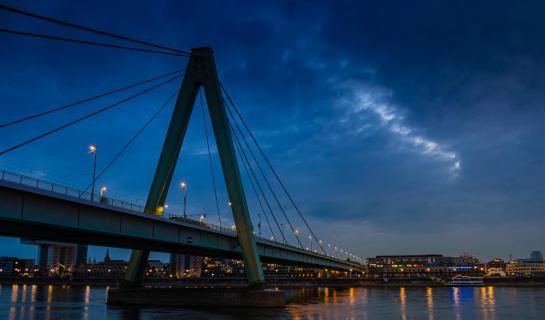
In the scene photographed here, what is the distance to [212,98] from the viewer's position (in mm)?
51750

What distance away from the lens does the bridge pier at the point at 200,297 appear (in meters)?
50.9

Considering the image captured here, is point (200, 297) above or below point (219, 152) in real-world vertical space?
below

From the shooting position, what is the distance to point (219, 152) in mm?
50531

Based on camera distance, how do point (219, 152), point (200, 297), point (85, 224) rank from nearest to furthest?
point (85, 224) < point (219, 152) < point (200, 297)

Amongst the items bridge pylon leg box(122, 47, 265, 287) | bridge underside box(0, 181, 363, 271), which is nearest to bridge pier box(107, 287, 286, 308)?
bridge pylon leg box(122, 47, 265, 287)

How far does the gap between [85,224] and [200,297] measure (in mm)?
22733

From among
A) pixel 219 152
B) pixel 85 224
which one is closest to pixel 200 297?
pixel 219 152

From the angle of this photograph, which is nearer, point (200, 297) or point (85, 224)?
point (85, 224)

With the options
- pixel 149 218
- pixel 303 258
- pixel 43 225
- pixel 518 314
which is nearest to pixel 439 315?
pixel 518 314

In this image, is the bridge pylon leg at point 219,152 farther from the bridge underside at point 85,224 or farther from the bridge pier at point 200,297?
A: the bridge underside at point 85,224

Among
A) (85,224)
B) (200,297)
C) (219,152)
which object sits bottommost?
(200,297)

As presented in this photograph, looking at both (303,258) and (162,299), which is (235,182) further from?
(303,258)

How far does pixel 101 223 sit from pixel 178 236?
475 inches

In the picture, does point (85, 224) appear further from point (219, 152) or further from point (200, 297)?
point (200, 297)
